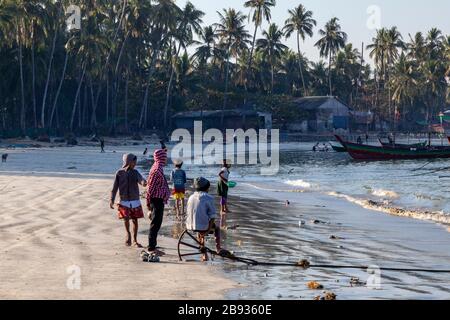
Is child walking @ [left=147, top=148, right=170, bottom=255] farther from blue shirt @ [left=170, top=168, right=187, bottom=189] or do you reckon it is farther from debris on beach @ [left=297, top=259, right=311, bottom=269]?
blue shirt @ [left=170, top=168, right=187, bottom=189]

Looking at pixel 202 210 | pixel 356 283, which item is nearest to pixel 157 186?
pixel 202 210

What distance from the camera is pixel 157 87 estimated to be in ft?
322

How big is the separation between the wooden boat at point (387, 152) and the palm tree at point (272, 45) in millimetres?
51573

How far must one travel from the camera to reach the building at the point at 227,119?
9581 cm

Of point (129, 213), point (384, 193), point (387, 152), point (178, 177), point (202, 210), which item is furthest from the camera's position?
point (387, 152)

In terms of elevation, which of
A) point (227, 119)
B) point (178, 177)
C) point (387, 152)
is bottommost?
point (387, 152)

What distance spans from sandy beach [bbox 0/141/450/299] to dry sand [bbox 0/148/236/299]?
0.02 metres

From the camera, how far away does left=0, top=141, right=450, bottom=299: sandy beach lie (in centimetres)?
1000

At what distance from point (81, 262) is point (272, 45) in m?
105

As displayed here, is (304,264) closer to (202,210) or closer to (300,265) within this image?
(300,265)

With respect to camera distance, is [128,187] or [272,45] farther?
[272,45]

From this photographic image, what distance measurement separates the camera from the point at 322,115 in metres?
103
